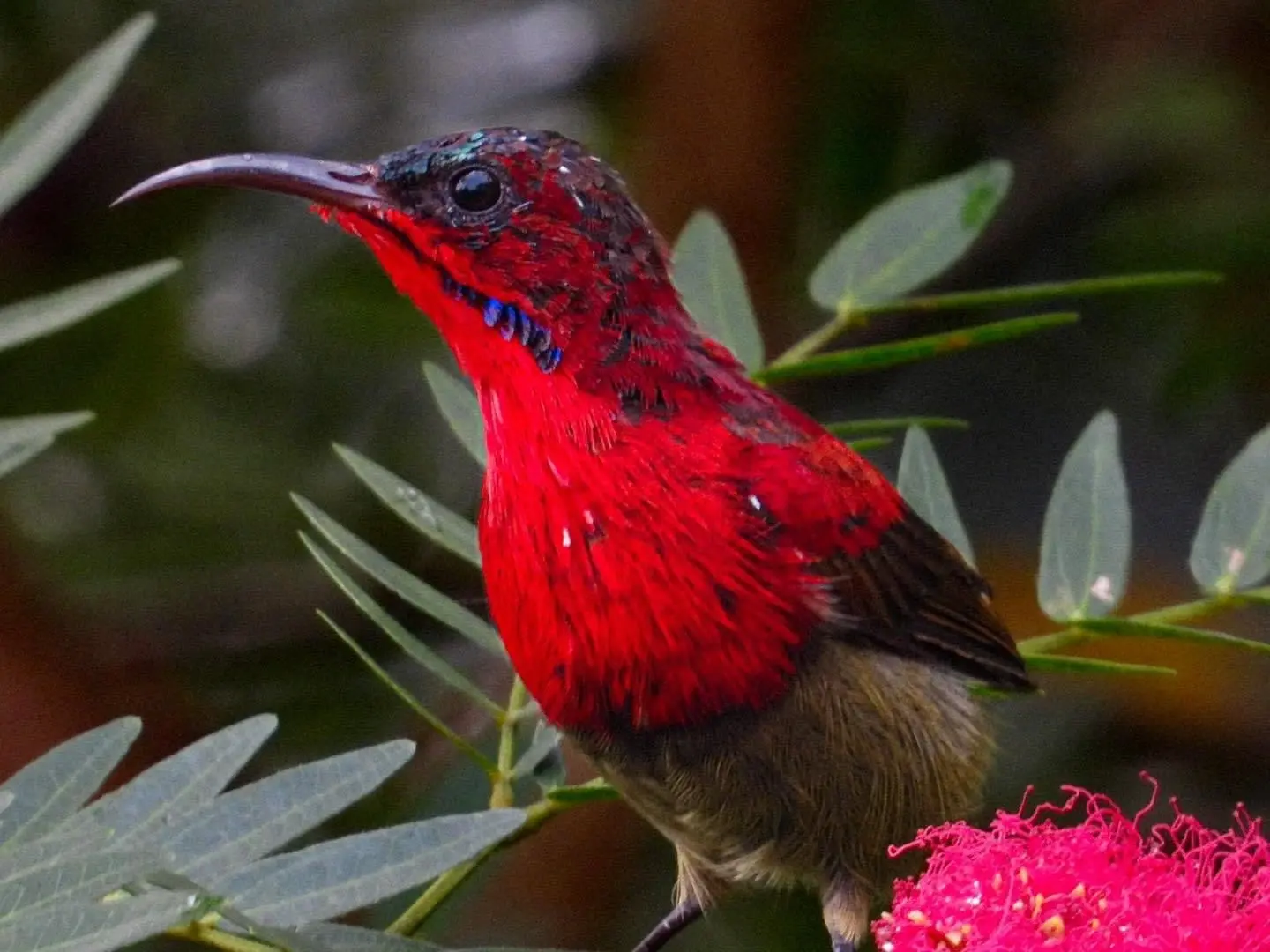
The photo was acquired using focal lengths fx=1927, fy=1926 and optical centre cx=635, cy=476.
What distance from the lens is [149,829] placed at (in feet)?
6.35

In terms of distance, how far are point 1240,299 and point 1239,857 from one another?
8.67 feet

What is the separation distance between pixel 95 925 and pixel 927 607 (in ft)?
5.66

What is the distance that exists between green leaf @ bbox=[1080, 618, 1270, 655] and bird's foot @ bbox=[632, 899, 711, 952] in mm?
922

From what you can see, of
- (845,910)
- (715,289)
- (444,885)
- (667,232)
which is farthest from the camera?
(667,232)

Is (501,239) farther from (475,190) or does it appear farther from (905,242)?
(905,242)

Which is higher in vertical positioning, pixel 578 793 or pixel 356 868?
pixel 356 868

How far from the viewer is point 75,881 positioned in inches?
62.6

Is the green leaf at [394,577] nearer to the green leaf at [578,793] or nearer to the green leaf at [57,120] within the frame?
the green leaf at [578,793]

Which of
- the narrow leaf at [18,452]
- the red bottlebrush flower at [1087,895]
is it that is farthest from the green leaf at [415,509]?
the red bottlebrush flower at [1087,895]

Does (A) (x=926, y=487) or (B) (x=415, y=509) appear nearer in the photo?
(B) (x=415, y=509)

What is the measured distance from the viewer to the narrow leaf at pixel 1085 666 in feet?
7.72

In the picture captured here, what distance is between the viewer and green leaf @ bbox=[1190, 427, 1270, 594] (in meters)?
2.63

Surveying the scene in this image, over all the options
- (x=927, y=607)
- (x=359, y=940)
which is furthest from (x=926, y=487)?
(x=359, y=940)

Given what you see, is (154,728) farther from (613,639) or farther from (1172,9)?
(1172,9)
